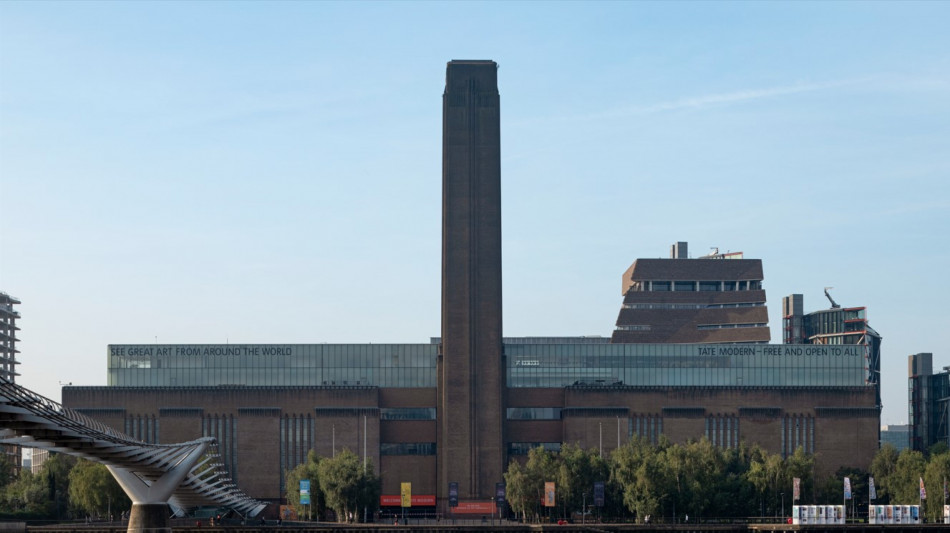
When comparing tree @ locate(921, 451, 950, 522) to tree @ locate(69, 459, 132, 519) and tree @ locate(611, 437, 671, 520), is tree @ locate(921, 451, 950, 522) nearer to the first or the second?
tree @ locate(611, 437, 671, 520)

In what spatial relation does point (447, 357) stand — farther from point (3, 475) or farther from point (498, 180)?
point (3, 475)

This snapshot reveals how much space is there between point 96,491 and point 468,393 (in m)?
46.9

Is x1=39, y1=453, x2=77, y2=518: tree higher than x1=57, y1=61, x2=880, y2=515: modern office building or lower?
lower

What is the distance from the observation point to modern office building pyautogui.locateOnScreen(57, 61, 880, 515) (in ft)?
594

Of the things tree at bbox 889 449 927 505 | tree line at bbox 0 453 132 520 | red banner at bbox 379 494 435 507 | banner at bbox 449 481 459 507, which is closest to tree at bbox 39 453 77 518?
tree line at bbox 0 453 132 520

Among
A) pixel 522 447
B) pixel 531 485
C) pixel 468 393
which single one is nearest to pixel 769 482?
pixel 531 485

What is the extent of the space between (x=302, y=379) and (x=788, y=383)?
6465 cm

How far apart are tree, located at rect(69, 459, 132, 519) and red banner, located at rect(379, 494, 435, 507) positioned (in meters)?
34.9

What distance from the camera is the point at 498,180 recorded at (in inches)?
7160

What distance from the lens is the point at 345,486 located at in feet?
536

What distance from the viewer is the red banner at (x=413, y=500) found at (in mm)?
183375

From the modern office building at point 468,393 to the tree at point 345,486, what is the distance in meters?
13.0

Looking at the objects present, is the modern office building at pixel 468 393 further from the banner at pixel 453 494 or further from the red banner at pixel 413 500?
the banner at pixel 453 494

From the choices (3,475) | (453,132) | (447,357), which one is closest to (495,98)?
(453,132)
